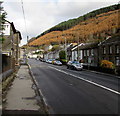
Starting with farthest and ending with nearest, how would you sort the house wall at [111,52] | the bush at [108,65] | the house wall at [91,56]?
the house wall at [91,56], the house wall at [111,52], the bush at [108,65]

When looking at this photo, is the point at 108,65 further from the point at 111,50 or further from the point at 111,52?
the point at 111,50

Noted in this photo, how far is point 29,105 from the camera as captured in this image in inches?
288

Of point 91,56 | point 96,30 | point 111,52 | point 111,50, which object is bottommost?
point 91,56

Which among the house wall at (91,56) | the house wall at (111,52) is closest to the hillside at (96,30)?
the house wall at (91,56)

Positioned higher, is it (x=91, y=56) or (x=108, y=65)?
(x=91, y=56)

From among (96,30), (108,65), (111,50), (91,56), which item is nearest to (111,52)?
(111,50)

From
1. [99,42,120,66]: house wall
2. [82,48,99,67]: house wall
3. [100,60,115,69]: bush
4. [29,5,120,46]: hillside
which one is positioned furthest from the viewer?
[29,5,120,46]: hillside

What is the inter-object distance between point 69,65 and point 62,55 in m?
30.4

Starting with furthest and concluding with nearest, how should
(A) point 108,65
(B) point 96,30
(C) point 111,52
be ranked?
(B) point 96,30 < (C) point 111,52 < (A) point 108,65

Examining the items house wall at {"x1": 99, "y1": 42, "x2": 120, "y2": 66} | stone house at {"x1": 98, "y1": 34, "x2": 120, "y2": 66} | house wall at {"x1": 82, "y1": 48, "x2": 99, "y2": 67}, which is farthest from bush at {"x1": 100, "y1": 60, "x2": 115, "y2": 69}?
house wall at {"x1": 82, "y1": 48, "x2": 99, "y2": 67}

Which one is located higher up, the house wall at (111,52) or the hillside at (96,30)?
the hillside at (96,30)

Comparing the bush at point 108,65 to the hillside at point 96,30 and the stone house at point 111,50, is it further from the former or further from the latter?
the hillside at point 96,30

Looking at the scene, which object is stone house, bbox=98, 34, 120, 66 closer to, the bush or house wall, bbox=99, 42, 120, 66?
house wall, bbox=99, 42, 120, 66

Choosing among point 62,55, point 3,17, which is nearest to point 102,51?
point 62,55
